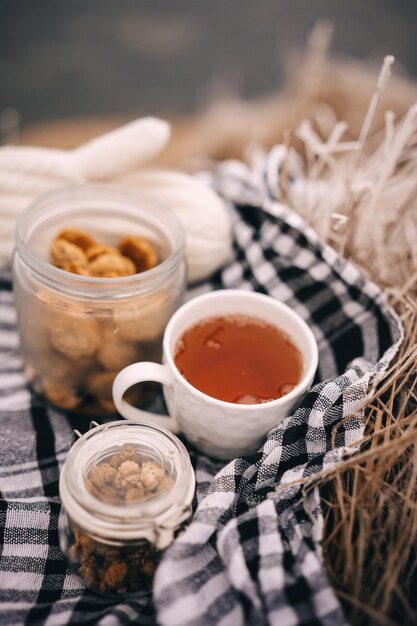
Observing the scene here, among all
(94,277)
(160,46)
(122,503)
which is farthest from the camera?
(160,46)

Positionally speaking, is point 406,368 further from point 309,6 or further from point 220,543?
point 309,6

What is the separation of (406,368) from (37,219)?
39 centimetres

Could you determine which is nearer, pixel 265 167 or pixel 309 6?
pixel 265 167

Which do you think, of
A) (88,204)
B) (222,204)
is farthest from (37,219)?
(222,204)

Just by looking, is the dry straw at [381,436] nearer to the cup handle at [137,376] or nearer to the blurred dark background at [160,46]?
the cup handle at [137,376]

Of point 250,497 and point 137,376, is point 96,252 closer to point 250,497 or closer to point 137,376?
point 137,376

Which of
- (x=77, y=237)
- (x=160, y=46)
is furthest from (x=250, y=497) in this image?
(x=160, y=46)

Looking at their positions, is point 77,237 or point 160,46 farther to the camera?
point 160,46

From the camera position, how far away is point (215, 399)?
490 millimetres

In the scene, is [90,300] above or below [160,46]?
above

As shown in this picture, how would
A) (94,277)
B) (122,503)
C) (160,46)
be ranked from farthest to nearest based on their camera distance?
(160,46)
(94,277)
(122,503)

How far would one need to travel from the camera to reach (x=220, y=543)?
0.45 meters

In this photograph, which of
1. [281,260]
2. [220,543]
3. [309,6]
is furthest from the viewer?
[309,6]

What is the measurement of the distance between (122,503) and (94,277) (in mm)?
202
